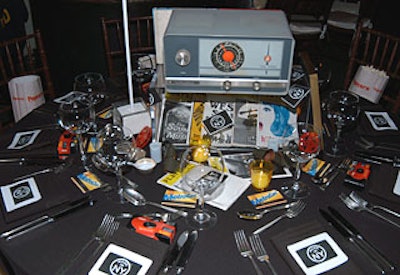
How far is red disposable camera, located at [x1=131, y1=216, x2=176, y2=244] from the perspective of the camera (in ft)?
3.78

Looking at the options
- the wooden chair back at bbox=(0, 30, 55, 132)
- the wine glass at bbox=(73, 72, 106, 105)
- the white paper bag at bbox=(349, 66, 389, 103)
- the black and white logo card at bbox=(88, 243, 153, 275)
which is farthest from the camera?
the white paper bag at bbox=(349, 66, 389, 103)

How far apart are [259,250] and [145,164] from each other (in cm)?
50

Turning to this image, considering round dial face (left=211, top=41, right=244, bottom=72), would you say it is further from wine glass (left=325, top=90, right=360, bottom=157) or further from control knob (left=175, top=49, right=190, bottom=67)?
wine glass (left=325, top=90, right=360, bottom=157)

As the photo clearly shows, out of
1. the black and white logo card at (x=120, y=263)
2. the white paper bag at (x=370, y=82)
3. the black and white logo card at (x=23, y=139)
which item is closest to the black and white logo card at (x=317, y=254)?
the black and white logo card at (x=120, y=263)

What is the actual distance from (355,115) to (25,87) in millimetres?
1698

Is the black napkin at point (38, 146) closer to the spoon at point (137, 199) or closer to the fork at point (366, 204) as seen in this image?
the spoon at point (137, 199)

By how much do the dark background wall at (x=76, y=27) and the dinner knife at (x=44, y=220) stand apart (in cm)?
189

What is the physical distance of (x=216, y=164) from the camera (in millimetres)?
1310

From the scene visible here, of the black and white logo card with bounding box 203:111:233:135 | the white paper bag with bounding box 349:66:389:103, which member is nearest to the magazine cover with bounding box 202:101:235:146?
the black and white logo card with bounding box 203:111:233:135

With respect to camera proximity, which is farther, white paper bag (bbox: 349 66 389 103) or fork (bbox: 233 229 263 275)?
white paper bag (bbox: 349 66 389 103)

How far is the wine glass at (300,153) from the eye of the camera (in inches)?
52.7

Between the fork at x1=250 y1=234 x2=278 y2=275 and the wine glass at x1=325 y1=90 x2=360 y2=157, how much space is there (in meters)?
0.52

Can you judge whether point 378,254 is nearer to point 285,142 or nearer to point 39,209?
point 285,142

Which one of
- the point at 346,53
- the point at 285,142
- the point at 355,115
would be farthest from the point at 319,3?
the point at 285,142
